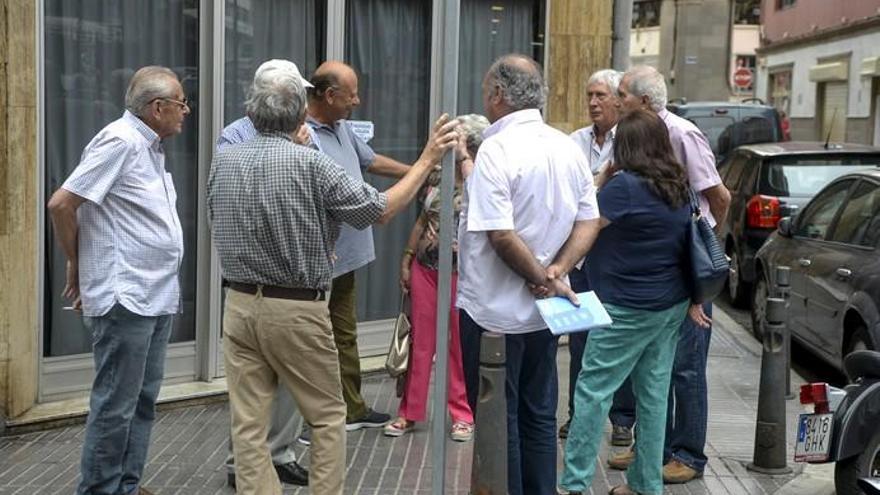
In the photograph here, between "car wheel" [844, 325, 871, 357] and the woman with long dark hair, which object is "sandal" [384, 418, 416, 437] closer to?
the woman with long dark hair

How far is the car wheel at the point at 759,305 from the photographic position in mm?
10109

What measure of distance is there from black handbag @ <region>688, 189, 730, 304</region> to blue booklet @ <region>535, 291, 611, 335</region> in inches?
24.7

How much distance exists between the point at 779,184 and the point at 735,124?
22.7 ft

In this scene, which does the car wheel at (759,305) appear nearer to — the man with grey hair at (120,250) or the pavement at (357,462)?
the pavement at (357,462)

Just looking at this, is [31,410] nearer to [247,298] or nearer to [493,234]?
[247,298]

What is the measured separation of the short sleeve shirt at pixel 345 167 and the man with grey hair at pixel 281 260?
4.31ft

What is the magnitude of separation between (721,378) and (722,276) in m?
3.45

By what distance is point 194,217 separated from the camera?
7.26m

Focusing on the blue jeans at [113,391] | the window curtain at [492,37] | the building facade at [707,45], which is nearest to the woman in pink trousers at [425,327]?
the blue jeans at [113,391]

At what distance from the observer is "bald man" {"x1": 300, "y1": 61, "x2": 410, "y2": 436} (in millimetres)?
5941

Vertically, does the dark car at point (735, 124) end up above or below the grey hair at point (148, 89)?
below

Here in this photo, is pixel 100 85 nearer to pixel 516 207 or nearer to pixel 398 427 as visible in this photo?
pixel 398 427

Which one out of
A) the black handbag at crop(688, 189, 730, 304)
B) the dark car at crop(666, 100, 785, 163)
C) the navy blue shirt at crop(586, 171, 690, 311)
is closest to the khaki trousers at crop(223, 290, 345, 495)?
the navy blue shirt at crop(586, 171, 690, 311)

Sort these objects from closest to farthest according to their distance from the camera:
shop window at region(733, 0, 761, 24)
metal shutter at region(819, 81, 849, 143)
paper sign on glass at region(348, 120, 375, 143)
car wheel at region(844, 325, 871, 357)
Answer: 1. car wheel at region(844, 325, 871, 357)
2. paper sign on glass at region(348, 120, 375, 143)
3. metal shutter at region(819, 81, 849, 143)
4. shop window at region(733, 0, 761, 24)
